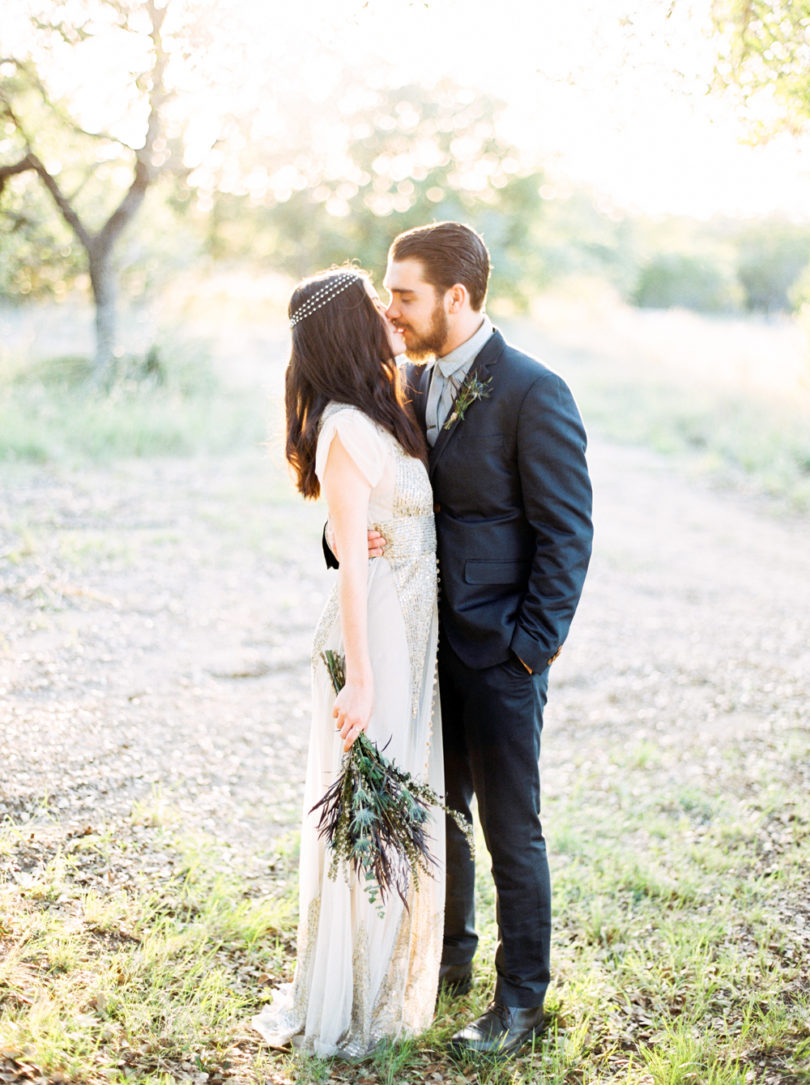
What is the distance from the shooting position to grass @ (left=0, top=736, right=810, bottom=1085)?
2666mm

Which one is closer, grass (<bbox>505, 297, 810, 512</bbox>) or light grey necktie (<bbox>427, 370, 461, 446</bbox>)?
light grey necktie (<bbox>427, 370, 461, 446</bbox>)

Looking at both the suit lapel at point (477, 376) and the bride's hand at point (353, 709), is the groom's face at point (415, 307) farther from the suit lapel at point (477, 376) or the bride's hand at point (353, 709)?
the bride's hand at point (353, 709)

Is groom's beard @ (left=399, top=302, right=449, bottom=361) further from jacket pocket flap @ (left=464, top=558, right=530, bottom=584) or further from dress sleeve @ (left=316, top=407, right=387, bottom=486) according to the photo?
jacket pocket flap @ (left=464, top=558, right=530, bottom=584)

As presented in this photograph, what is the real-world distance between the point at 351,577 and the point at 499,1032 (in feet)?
4.83

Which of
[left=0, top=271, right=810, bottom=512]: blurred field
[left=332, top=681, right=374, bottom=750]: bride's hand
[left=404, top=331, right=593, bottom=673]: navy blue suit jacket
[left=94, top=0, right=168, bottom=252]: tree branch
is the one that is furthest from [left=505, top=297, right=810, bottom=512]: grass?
[left=332, top=681, right=374, bottom=750]: bride's hand

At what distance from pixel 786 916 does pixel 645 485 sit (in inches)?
362

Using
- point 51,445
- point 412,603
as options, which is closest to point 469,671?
point 412,603

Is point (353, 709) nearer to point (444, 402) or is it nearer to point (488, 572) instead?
point (488, 572)

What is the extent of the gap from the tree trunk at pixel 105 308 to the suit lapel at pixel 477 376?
36.5ft

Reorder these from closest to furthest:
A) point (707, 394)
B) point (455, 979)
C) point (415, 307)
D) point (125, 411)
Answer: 1. point (415, 307)
2. point (455, 979)
3. point (125, 411)
4. point (707, 394)

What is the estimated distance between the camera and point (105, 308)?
523 inches

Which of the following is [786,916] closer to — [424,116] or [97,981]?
[97,981]

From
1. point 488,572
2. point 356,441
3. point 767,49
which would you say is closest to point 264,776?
point 488,572

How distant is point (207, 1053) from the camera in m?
2.68
